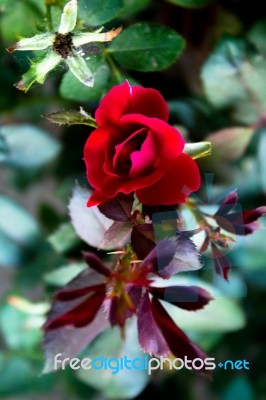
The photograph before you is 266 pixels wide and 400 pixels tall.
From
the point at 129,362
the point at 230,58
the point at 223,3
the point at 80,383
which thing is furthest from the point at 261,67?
the point at 80,383

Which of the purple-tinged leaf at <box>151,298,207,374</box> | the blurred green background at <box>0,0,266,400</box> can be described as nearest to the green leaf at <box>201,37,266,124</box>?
the blurred green background at <box>0,0,266,400</box>

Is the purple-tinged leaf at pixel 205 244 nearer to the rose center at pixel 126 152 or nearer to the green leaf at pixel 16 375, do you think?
the rose center at pixel 126 152

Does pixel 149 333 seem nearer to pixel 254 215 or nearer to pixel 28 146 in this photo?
pixel 254 215

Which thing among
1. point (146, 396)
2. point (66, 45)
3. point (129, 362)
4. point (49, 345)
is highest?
point (66, 45)

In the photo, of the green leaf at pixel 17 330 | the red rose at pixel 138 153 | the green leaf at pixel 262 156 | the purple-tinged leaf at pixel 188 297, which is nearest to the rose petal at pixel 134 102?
the red rose at pixel 138 153

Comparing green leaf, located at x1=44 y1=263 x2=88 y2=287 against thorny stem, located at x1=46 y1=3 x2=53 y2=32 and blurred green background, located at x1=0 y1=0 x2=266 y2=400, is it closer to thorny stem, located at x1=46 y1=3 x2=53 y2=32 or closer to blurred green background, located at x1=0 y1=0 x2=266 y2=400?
blurred green background, located at x1=0 y1=0 x2=266 y2=400

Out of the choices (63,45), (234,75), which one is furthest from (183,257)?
(234,75)

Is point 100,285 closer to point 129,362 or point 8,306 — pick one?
point 129,362
